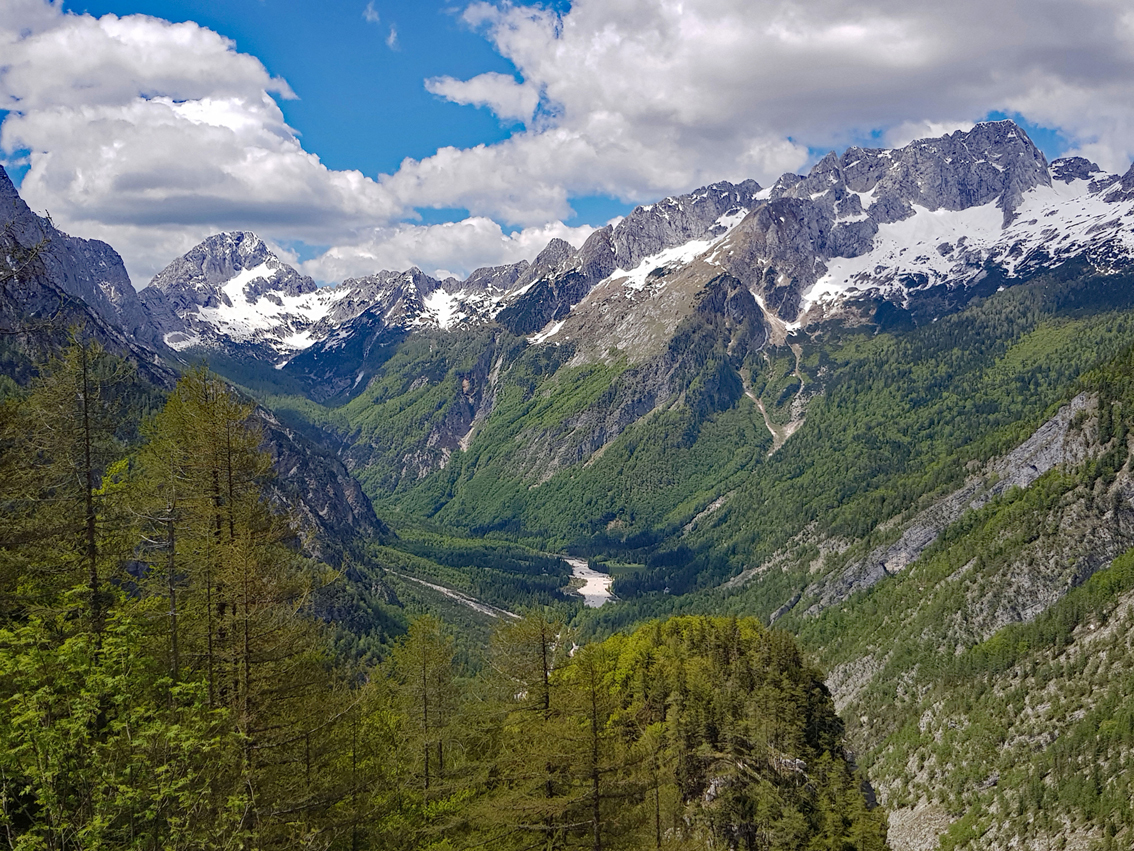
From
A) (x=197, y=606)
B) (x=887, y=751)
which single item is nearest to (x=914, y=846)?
(x=887, y=751)

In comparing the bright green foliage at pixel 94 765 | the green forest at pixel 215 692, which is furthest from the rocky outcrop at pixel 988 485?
the bright green foliage at pixel 94 765

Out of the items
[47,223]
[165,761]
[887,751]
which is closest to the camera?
[165,761]

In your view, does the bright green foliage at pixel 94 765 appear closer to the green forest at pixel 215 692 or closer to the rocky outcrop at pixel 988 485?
the green forest at pixel 215 692

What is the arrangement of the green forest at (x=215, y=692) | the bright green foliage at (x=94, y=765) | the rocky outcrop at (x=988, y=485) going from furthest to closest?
the rocky outcrop at (x=988, y=485) < the green forest at (x=215, y=692) < the bright green foliage at (x=94, y=765)

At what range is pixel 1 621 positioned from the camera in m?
25.7

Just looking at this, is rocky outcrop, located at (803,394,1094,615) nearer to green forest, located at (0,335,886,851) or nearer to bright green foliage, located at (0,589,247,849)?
Answer: green forest, located at (0,335,886,851)

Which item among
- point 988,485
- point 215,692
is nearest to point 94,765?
point 215,692

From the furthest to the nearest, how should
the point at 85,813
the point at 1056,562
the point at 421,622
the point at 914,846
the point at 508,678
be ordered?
the point at 1056,562 → the point at 914,846 → the point at 421,622 → the point at 508,678 → the point at 85,813

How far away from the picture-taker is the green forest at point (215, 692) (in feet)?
59.6

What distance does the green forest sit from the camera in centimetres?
1817

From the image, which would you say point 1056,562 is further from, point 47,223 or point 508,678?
point 47,223

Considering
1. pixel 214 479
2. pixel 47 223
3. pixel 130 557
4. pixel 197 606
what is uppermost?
pixel 47 223

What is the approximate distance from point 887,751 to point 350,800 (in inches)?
4274

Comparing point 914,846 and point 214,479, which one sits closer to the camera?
point 214,479
